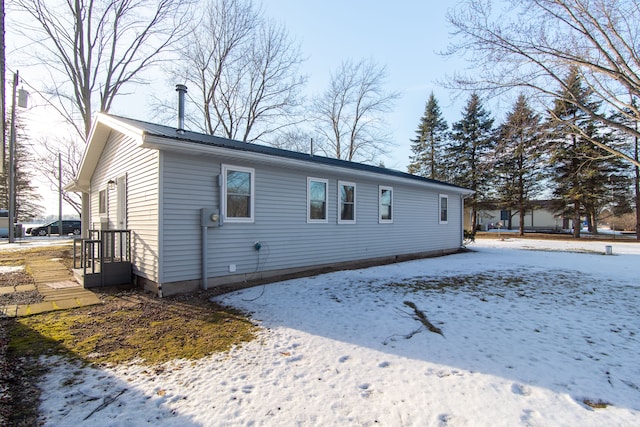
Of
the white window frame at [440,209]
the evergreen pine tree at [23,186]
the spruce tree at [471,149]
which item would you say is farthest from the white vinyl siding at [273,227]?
the evergreen pine tree at [23,186]

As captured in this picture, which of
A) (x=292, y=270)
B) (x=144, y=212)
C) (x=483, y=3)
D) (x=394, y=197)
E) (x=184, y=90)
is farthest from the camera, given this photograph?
(x=483, y=3)

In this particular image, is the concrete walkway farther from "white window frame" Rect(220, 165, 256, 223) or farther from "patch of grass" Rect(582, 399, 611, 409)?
"patch of grass" Rect(582, 399, 611, 409)

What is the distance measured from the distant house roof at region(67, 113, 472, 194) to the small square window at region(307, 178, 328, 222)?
551 millimetres

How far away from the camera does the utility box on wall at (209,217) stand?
581 cm

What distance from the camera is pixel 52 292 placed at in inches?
228

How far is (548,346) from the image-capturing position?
3.50 meters

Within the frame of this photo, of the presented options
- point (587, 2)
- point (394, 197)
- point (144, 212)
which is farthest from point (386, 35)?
point (144, 212)

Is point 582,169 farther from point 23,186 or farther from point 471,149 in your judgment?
point 23,186

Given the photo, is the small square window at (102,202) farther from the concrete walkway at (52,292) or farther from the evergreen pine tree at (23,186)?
the evergreen pine tree at (23,186)

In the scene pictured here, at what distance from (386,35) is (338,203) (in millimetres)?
7036

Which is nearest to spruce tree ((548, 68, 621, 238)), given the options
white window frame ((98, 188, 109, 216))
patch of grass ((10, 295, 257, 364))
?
patch of grass ((10, 295, 257, 364))

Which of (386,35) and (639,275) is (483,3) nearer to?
(386,35)

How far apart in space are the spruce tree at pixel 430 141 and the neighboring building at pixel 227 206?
22.0 m

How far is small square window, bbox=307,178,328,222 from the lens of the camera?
783cm
